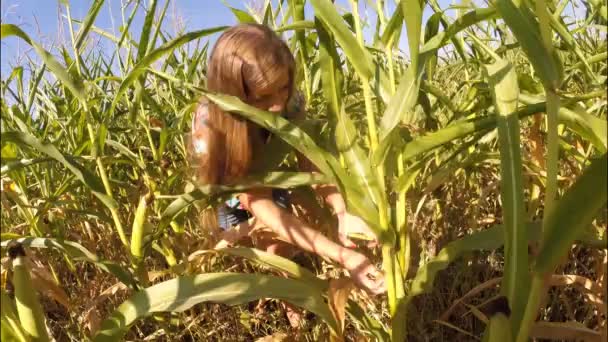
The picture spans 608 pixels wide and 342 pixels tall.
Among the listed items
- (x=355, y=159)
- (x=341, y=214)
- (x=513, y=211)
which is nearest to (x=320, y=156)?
(x=355, y=159)

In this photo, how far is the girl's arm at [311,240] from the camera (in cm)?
99

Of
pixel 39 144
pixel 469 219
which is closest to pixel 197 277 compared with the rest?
pixel 39 144

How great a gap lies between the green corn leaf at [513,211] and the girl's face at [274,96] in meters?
0.64

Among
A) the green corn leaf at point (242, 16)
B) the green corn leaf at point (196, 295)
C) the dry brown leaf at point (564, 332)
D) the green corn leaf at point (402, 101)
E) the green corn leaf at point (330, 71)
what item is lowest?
the dry brown leaf at point (564, 332)

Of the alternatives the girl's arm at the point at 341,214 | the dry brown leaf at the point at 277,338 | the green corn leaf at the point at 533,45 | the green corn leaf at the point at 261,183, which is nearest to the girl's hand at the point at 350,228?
the girl's arm at the point at 341,214

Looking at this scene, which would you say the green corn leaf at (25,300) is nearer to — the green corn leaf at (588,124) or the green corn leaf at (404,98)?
the green corn leaf at (404,98)

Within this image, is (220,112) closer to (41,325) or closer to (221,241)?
(221,241)

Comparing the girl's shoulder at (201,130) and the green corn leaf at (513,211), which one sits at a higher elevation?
the girl's shoulder at (201,130)

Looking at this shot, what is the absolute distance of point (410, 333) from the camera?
3.93ft

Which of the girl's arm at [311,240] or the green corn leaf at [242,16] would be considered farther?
the green corn leaf at [242,16]

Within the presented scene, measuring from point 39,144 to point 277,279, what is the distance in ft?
1.27

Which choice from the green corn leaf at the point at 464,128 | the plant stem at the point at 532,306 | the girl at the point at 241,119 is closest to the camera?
the plant stem at the point at 532,306

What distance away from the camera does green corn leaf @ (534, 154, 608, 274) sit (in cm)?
57

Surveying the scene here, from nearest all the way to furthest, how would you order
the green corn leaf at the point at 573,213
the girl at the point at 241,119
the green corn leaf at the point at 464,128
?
1. the green corn leaf at the point at 573,213
2. the green corn leaf at the point at 464,128
3. the girl at the point at 241,119
